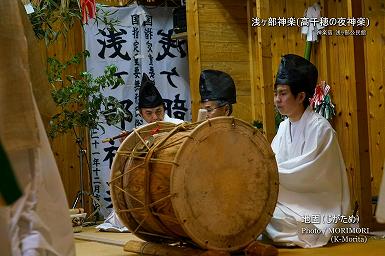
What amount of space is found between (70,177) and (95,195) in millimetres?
375

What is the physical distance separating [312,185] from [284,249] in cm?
51

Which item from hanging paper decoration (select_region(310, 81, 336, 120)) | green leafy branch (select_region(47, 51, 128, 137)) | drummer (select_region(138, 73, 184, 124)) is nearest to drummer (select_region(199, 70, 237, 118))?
drummer (select_region(138, 73, 184, 124))

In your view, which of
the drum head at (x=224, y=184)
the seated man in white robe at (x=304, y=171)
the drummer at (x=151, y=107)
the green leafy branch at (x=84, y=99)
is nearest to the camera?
the drum head at (x=224, y=184)

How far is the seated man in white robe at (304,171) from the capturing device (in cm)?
407

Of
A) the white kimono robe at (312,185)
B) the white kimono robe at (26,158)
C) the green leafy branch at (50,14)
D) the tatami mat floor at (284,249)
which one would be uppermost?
the green leafy branch at (50,14)

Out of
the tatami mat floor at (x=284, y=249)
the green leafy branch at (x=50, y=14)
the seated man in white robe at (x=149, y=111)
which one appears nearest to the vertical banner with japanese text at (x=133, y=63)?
the green leafy branch at (x=50, y=14)

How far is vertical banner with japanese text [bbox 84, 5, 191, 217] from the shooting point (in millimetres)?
7137

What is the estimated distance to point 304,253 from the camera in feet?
12.3

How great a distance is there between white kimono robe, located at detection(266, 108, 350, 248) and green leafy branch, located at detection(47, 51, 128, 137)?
2798 millimetres

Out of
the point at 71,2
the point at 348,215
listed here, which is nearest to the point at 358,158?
the point at 348,215

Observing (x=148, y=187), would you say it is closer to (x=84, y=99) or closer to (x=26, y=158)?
(x=26, y=158)

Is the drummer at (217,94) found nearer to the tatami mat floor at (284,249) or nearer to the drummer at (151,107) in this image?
the drummer at (151,107)

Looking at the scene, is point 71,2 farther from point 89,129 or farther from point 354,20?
point 354,20

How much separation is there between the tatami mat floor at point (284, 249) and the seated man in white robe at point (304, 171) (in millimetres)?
141
